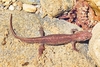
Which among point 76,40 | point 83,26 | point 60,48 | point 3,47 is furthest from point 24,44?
point 83,26

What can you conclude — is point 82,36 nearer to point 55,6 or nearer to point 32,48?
point 55,6

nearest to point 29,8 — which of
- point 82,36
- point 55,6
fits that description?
point 55,6

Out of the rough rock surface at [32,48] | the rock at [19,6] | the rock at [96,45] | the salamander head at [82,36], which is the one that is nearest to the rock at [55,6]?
the rough rock surface at [32,48]

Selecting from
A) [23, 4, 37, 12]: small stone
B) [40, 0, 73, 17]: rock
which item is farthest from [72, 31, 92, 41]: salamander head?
[23, 4, 37, 12]: small stone

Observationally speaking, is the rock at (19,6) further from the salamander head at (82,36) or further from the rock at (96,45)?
the rock at (96,45)

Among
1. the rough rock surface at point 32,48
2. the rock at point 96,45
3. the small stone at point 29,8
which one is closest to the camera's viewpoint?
the rock at point 96,45

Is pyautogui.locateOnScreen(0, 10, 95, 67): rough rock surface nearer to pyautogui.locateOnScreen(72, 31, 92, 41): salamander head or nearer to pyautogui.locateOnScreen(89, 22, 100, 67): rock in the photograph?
pyautogui.locateOnScreen(72, 31, 92, 41): salamander head
